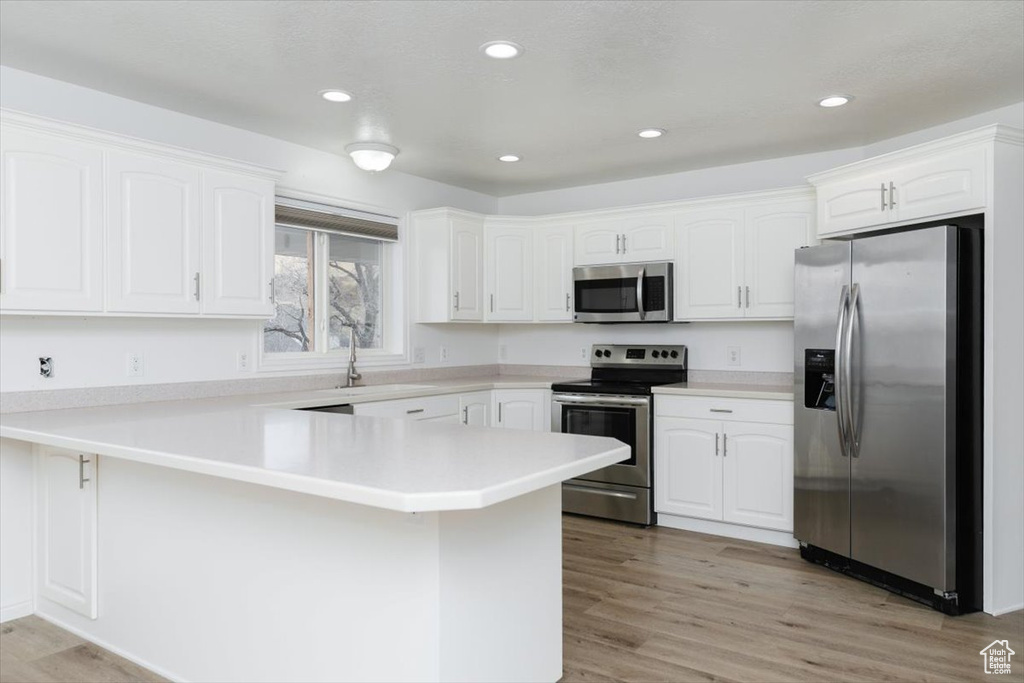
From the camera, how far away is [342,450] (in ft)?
6.28

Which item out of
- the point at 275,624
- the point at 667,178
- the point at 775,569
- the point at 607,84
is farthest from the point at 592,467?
the point at 667,178

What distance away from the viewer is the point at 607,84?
317cm

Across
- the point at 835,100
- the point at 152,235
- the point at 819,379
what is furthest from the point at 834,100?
the point at 152,235

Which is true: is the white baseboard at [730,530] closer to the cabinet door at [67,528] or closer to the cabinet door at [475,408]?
the cabinet door at [475,408]

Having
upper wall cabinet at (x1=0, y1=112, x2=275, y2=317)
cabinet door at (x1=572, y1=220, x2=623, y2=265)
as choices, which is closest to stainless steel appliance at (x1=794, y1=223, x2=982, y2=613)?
cabinet door at (x1=572, y1=220, x2=623, y2=265)

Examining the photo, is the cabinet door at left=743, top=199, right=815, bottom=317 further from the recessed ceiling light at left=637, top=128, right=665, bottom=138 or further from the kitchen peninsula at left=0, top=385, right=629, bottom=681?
the kitchen peninsula at left=0, top=385, right=629, bottom=681

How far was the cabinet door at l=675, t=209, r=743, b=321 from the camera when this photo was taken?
4.35m

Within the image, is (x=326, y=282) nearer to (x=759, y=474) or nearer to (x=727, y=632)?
(x=759, y=474)

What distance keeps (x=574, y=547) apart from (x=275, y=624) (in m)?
2.15

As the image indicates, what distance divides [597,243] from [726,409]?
152 centimetres

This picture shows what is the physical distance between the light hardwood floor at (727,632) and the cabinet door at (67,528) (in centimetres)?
18

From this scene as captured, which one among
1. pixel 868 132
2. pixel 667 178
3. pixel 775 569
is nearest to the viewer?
pixel 775 569

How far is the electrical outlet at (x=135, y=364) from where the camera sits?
3332 millimetres

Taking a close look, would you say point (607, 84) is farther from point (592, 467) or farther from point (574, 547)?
point (574, 547)
